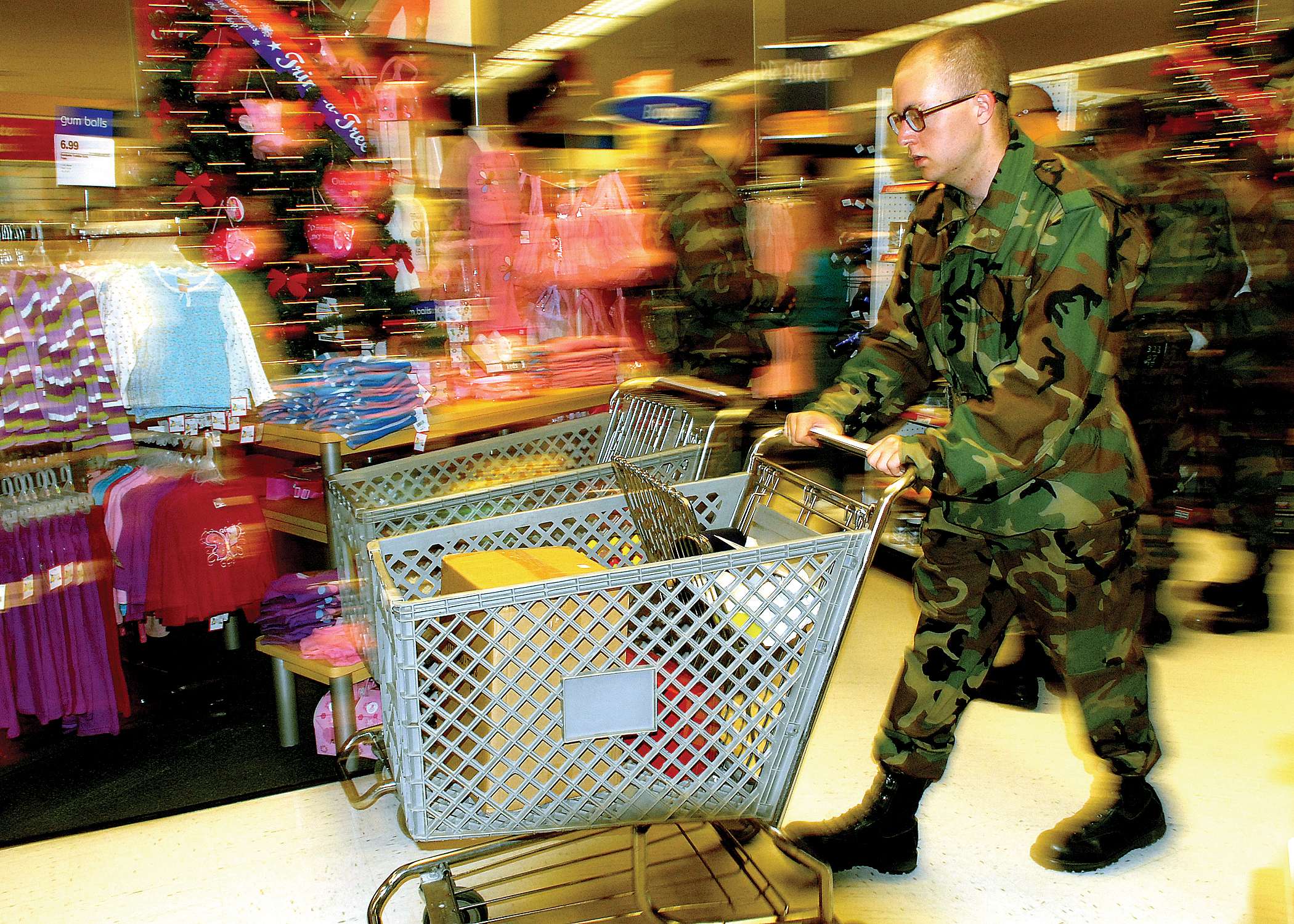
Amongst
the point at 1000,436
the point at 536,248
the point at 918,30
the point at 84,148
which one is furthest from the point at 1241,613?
the point at 918,30

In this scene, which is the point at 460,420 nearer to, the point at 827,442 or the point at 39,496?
the point at 39,496

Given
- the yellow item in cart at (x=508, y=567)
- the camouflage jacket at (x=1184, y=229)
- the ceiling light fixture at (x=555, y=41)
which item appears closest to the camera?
the yellow item in cart at (x=508, y=567)

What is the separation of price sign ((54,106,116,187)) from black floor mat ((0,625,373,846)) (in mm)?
1773

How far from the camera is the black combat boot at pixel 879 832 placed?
2.13 meters

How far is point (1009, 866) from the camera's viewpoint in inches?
87.0

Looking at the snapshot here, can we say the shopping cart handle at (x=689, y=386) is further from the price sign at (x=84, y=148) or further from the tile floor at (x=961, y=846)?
the price sign at (x=84, y=148)

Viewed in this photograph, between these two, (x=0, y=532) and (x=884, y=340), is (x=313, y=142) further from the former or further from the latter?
(x=884, y=340)

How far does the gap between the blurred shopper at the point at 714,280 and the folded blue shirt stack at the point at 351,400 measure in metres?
1.05

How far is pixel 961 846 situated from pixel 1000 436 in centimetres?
117

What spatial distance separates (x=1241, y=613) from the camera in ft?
12.0

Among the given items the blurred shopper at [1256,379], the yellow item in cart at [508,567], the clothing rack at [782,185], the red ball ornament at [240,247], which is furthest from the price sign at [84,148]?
the blurred shopper at [1256,379]

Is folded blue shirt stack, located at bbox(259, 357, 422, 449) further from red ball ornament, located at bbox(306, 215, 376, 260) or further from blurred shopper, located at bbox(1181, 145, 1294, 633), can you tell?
blurred shopper, located at bbox(1181, 145, 1294, 633)

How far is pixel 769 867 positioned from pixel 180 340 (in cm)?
255

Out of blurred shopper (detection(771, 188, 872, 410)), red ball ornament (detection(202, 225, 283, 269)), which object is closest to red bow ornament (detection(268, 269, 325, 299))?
red ball ornament (detection(202, 225, 283, 269))
